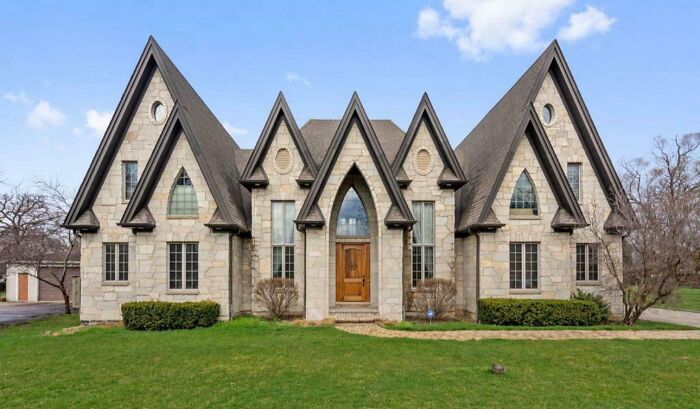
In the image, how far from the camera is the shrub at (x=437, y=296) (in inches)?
624

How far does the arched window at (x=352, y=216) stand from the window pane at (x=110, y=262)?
28.3 ft

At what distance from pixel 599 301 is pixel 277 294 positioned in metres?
11.6

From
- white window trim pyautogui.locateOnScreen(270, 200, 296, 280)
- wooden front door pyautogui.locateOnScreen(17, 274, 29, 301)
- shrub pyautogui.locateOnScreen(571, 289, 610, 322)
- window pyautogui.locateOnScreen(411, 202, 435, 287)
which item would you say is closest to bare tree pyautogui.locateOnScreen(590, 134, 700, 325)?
shrub pyautogui.locateOnScreen(571, 289, 610, 322)

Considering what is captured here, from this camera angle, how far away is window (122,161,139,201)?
16.5 m

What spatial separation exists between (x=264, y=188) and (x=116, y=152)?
231 inches

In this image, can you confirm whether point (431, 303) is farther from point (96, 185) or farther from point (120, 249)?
point (96, 185)

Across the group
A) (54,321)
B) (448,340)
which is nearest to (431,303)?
(448,340)

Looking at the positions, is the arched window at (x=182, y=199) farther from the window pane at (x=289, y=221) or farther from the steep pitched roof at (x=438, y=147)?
the steep pitched roof at (x=438, y=147)

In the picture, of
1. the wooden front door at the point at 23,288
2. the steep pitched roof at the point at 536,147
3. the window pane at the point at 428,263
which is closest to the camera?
the steep pitched roof at the point at 536,147

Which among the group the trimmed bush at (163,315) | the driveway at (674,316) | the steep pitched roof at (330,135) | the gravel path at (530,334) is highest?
the steep pitched roof at (330,135)

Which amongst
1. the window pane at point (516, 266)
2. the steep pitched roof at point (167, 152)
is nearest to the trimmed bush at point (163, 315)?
the steep pitched roof at point (167, 152)

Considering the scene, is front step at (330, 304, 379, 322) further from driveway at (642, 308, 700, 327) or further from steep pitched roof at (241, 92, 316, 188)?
driveway at (642, 308, 700, 327)

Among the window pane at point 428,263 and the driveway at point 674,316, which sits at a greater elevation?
the window pane at point 428,263

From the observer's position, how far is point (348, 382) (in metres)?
7.82
